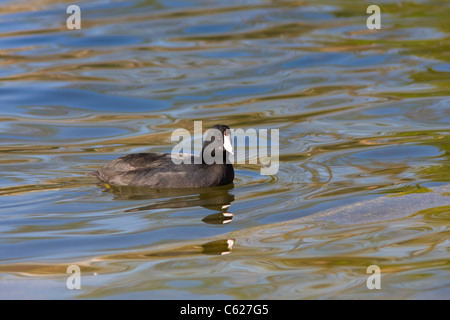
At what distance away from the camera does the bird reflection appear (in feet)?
24.8

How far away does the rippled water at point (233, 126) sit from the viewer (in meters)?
5.94

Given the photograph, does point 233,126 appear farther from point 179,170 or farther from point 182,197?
point 182,197

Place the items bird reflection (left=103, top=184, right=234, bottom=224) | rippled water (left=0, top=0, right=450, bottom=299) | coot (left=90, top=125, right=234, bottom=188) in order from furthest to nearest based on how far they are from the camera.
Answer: coot (left=90, top=125, right=234, bottom=188) < bird reflection (left=103, top=184, right=234, bottom=224) < rippled water (left=0, top=0, right=450, bottom=299)

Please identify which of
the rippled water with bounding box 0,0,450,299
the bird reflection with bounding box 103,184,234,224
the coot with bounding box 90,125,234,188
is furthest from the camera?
the coot with bounding box 90,125,234,188

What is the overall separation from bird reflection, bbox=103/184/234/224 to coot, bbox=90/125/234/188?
55mm

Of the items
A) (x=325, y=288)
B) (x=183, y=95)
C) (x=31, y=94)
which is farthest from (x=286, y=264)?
(x=31, y=94)

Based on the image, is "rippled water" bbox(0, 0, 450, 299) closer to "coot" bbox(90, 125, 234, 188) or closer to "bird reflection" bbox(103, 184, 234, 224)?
"bird reflection" bbox(103, 184, 234, 224)

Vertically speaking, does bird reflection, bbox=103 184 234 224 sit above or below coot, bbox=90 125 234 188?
below

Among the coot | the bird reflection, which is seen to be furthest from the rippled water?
the coot

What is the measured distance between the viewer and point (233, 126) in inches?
416

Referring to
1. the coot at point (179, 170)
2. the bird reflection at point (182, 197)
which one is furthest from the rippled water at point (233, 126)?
the coot at point (179, 170)
